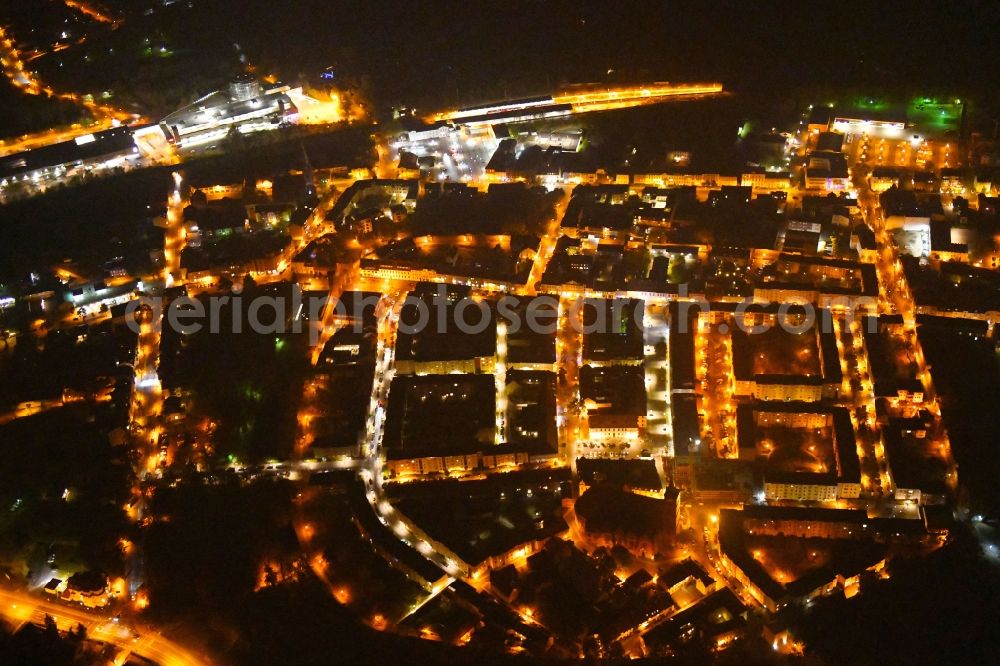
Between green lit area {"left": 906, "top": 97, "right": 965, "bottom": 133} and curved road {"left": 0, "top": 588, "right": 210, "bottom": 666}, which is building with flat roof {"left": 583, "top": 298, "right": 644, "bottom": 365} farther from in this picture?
green lit area {"left": 906, "top": 97, "right": 965, "bottom": 133}

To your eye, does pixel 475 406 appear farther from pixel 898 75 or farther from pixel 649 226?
A: pixel 898 75

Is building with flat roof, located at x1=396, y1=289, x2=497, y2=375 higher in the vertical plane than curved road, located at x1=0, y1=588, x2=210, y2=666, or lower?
higher

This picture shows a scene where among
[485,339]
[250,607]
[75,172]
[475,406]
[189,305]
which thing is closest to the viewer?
[250,607]

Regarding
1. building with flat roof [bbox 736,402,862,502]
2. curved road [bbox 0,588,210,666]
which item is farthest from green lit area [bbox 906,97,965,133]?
curved road [bbox 0,588,210,666]

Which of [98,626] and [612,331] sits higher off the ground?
Result: [612,331]

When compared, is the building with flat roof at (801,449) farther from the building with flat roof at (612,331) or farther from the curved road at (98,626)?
the curved road at (98,626)

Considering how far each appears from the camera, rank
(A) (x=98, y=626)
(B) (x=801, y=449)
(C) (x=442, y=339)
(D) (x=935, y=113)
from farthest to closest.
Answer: (D) (x=935, y=113) < (C) (x=442, y=339) < (B) (x=801, y=449) < (A) (x=98, y=626)

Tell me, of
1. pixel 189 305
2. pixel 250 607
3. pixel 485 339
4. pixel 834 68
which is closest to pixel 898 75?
pixel 834 68

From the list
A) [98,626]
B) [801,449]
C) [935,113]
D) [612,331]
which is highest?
[935,113]

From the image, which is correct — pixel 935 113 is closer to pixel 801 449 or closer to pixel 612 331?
pixel 612 331

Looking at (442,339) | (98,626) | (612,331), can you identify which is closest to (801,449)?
(612,331)

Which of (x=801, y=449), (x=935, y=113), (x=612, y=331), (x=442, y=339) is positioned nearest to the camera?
(x=801, y=449)
